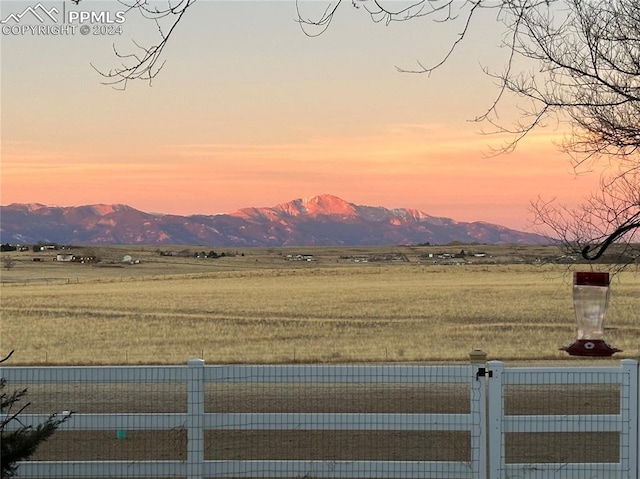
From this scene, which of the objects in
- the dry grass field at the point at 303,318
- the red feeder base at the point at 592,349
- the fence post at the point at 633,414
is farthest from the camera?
the dry grass field at the point at 303,318

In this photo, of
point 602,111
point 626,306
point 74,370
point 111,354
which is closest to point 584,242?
point 602,111

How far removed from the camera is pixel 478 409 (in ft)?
28.0

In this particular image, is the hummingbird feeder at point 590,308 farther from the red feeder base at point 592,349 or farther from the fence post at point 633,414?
the fence post at point 633,414

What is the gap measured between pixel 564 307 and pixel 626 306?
2630 mm

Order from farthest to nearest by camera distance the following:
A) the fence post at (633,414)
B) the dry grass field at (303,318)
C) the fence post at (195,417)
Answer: the dry grass field at (303,318)
the fence post at (195,417)
the fence post at (633,414)

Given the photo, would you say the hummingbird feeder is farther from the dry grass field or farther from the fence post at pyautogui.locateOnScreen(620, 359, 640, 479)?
the dry grass field

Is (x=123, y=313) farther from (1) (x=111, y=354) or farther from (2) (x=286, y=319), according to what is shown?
(1) (x=111, y=354)

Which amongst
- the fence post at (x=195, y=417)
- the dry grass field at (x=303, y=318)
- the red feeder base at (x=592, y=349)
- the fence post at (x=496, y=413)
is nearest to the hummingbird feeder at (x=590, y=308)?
the red feeder base at (x=592, y=349)

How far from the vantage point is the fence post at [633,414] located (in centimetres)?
845

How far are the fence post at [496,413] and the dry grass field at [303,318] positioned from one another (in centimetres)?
262

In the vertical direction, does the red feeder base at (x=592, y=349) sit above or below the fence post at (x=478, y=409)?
above

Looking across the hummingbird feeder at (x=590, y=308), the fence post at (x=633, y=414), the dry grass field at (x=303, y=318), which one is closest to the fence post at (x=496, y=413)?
the fence post at (x=633, y=414)

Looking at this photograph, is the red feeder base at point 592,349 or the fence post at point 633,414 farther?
the fence post at point 633,414

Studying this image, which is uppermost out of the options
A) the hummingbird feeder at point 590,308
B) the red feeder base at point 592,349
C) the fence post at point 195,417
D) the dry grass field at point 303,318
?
the hummingbird feeder at point 590,308
